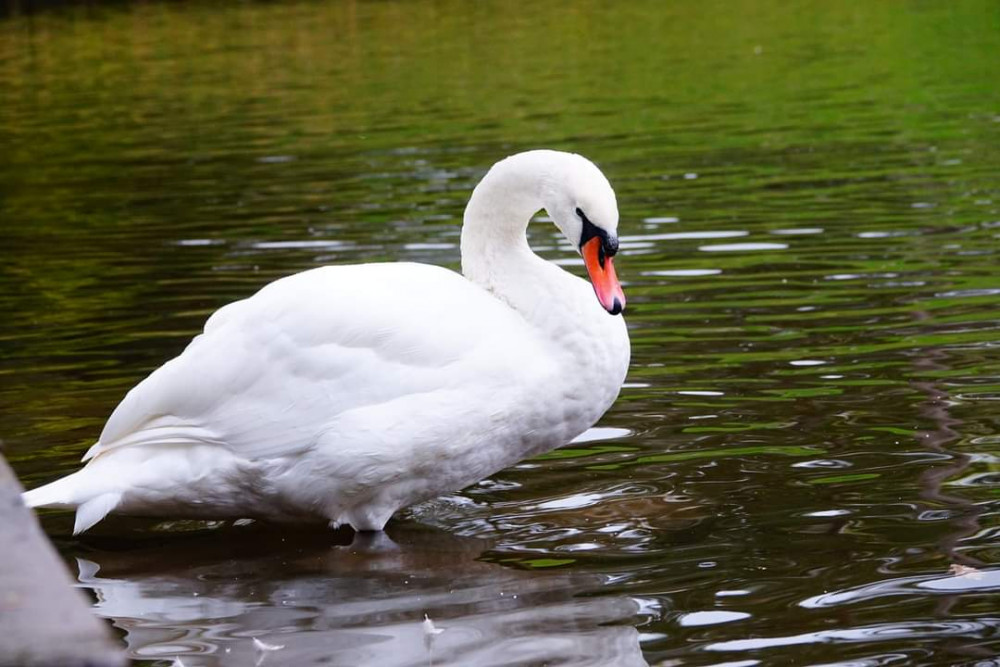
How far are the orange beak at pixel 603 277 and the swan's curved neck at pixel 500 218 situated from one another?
0.31 metres

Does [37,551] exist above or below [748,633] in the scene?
above

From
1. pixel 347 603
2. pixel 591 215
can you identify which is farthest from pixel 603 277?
pixel 347 603

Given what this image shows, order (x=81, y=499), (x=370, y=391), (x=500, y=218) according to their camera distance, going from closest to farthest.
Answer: (x=370, y=391), (x=81, y=499), (x=500, y=218)

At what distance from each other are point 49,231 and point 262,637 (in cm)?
928

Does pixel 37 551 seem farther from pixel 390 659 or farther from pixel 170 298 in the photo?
pixel 170 298

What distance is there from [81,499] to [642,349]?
3.35m

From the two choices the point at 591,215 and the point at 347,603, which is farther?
the point at 591,215

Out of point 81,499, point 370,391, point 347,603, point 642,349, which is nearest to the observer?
point 347,603

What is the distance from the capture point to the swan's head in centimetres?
559

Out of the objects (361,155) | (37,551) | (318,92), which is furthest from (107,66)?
(37,551)

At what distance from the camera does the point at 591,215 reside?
561 cm

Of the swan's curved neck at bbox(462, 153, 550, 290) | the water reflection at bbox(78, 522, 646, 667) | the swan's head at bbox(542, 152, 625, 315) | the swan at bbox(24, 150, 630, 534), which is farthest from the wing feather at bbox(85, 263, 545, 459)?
the water reflection at bbox(78, 522, 646, 667)

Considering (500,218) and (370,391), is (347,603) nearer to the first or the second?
(370,391)

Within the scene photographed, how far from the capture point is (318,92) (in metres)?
24.5
